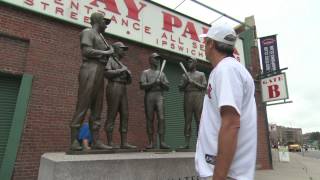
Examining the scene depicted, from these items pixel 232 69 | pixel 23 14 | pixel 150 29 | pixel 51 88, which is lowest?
pixel 232 69

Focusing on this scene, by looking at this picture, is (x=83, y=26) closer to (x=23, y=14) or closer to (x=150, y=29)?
(x=23, y=14)

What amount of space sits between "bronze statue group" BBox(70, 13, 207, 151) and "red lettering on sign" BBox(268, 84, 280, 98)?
372 inches

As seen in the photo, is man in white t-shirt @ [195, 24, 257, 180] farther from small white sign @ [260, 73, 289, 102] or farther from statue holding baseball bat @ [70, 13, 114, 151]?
small white sign @ [260, 73, 289, 102]

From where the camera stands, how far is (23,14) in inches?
352

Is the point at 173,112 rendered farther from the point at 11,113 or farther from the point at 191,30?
the point at 11,113

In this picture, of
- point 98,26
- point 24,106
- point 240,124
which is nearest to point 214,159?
point 240,124

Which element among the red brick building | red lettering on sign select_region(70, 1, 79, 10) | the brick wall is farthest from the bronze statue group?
the brick wall

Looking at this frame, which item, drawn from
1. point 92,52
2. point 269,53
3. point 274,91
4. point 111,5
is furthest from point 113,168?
point 269,53

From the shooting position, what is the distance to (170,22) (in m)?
12.8

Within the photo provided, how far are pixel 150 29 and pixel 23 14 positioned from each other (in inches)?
183

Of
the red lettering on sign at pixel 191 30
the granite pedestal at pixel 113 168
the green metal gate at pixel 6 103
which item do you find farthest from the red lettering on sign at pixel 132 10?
the granite pedestal at pixel 113 168

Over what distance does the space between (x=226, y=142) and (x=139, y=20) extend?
10.3 m

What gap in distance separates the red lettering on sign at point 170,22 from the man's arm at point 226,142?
1082 centimetres

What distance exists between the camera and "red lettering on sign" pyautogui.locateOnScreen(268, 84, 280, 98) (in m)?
15.8
